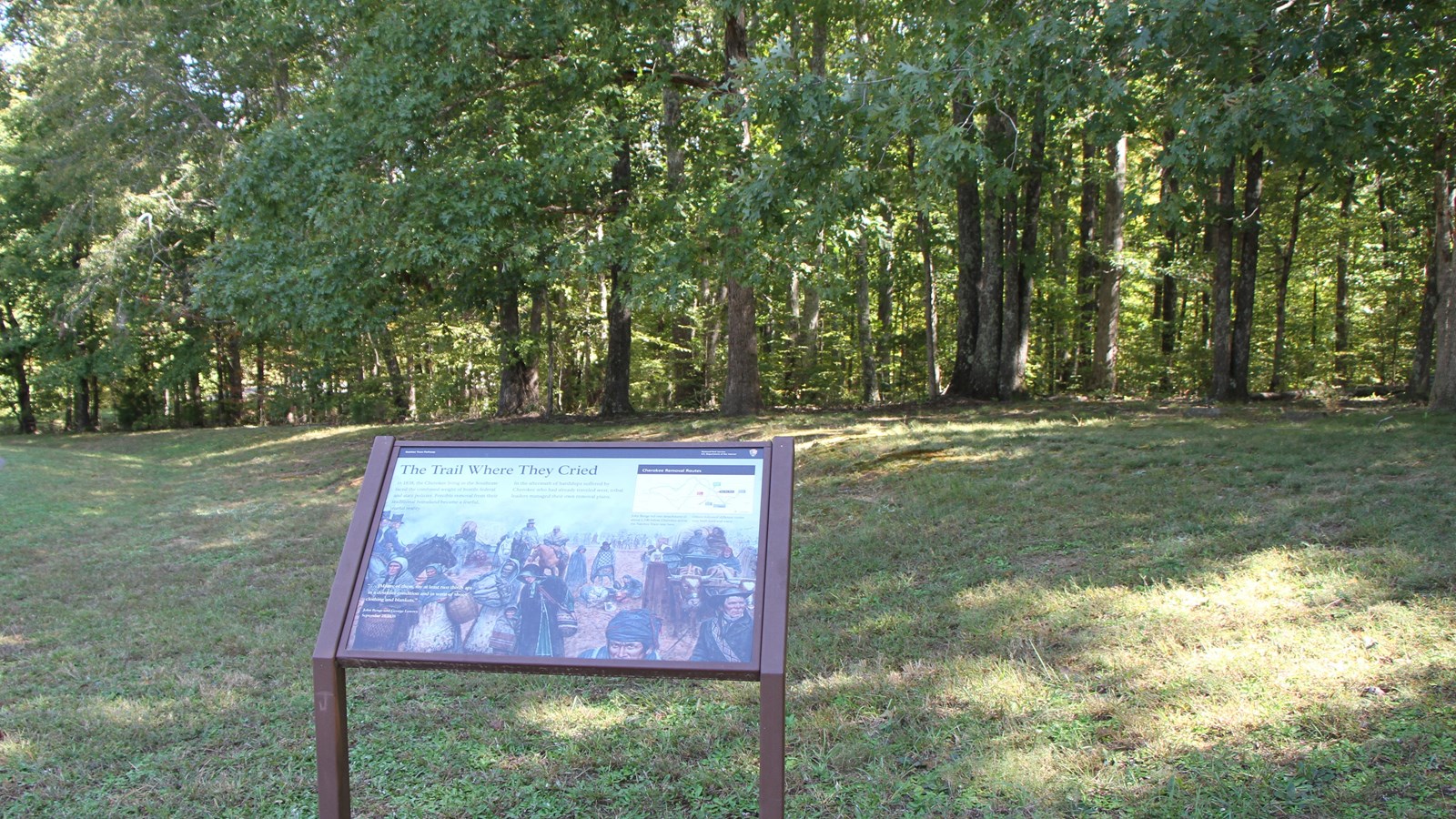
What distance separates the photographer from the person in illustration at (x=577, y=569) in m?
3.17

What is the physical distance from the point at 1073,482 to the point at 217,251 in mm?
12311

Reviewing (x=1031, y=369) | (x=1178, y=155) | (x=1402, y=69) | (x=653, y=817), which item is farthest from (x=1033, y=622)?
(x=1031, y=369)

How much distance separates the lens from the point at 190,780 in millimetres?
3936

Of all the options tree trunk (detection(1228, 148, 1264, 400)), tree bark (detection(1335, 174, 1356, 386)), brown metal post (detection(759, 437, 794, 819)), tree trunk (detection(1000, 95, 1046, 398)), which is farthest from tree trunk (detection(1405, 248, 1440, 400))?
brown metal post (detection(759, 437, 794, 819))

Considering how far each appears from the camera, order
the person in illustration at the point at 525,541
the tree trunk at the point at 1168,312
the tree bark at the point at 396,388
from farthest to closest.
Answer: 1. the tree bark at the point at 396,388
2. the tree trunk at the point at 1168,312
3. the person in illustration at the point at 525,541

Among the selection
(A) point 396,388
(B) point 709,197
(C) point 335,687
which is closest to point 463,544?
(C) point 335,687

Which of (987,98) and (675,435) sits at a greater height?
(987,98)

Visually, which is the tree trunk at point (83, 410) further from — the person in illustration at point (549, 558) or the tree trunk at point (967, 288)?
the person in illustration at point (549, 558)

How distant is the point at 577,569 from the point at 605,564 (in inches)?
3.7

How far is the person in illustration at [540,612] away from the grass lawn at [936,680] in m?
1.00

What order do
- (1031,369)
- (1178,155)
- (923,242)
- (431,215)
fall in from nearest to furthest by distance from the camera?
(1178,155), (431,215), (923,242), (1031,369)

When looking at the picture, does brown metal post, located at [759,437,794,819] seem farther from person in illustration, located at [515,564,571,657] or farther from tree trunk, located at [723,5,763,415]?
tree trunk, located at [723,5,763,415]

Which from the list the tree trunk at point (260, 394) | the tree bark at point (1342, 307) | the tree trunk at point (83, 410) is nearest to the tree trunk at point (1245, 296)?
the tree bark at point (1342, 307)

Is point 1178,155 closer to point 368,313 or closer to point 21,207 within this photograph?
point 368,313
